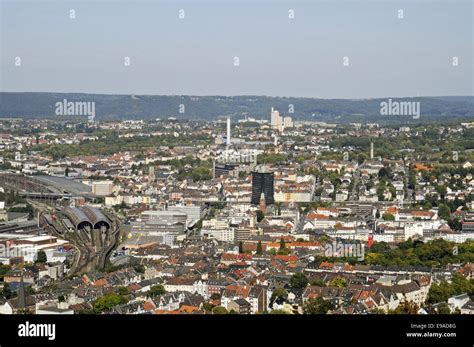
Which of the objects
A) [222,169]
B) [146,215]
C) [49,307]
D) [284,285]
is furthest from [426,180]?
[49,307]

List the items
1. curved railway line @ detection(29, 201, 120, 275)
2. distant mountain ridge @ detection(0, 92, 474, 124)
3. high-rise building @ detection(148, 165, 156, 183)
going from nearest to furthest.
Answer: curved railway line @ detection(29, 201, 120, 275)
high-rise building @ detection(148, 165, 156, 183)
distant mountain ridge @ detection(0, 92, 474, 124)

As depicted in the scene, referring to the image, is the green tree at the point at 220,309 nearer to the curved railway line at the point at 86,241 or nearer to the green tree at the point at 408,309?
the green tree at the point at 408,309

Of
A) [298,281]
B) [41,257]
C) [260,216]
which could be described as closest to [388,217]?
[260,216]

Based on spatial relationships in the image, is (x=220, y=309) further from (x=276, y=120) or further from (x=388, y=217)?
(x=276, y=120)

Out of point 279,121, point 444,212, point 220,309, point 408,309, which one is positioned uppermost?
point 408,309

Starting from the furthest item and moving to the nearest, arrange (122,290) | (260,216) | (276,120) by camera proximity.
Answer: (276,120)
(260,216)
(122,290)

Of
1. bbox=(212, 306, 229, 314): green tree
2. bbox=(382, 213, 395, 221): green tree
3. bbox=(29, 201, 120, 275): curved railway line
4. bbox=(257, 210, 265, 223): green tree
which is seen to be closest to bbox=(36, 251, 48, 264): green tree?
bbox=(29, 201, 120, 275): curved railway line

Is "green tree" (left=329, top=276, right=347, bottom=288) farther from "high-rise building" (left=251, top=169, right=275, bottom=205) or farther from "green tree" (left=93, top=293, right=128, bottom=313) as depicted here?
"high-rise building" (left=251, top=169, right=275, bottom=205)

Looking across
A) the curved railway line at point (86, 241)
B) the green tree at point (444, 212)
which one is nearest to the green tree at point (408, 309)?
the curved railway line at point (86, 241)
